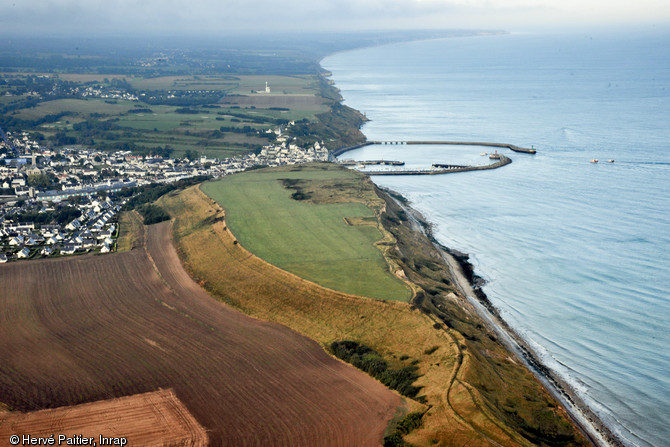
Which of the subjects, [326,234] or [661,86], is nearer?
[326,234]

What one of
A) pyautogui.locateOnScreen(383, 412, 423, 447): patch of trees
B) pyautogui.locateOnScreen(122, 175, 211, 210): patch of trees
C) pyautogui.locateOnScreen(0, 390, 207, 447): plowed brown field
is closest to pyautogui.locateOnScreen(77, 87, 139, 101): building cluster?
pyautogui.locateOnScreen(122, 175, 211, 210): patch of trees

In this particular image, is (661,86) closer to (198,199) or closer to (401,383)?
(198,199)

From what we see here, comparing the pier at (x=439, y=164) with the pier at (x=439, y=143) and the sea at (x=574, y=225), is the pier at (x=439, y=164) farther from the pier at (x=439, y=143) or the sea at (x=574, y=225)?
the sea at (x=574, y=225)

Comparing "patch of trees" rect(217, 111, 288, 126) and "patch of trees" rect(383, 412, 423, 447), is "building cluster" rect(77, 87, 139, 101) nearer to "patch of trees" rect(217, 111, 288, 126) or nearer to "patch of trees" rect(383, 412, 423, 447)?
"patch of trees" rect(217, 111, 288, 126)

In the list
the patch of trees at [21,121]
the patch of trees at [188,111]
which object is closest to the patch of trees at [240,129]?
the patch of trees at [188,111]

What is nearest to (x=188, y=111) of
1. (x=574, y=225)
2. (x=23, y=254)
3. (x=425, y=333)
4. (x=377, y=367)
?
(x=23, y=254)

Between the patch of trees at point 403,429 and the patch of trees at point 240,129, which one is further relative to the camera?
the patch of trees at point 240,129

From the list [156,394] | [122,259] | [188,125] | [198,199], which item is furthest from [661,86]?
[156,394]
